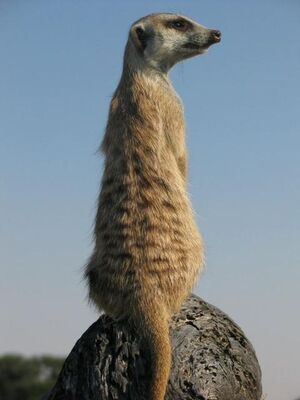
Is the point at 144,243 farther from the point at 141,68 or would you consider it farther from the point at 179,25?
the point at 179,25

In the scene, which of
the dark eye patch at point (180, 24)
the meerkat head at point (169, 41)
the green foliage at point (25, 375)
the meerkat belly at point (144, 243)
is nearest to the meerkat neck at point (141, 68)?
the meerkat head at point (169, 41)

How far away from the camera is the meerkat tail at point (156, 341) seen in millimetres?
6195

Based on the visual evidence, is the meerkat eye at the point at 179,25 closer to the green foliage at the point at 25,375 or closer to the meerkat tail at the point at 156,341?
the meerkat tail at the point at 156,341

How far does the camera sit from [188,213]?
667cm

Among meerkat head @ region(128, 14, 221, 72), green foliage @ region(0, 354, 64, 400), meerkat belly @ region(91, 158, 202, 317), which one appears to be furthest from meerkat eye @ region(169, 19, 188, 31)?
green foliage @ region(0, 354, 64, 400)

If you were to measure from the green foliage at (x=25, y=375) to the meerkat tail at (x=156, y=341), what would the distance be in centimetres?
3391

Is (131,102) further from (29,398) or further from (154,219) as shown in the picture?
(29,398)

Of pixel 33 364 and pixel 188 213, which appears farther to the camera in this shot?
pixel 33 364

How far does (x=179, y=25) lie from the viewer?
7.16m

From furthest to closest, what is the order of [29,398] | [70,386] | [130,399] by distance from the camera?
[29,398] → [70,386] → [130,399]

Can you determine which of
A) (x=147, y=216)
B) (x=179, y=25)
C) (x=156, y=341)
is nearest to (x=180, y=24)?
(x=179, y=25)

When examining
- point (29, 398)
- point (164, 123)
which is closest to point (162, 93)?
point (164, 123)

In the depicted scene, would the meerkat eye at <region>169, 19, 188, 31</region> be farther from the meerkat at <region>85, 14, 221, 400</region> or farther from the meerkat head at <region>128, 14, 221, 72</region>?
the meerkat at <region>85, 14, 221, 400</region>

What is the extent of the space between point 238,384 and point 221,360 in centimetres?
25
